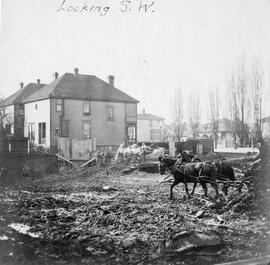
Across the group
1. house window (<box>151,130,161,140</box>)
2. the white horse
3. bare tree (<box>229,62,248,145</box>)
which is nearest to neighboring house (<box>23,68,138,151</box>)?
the white horse

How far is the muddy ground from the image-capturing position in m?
5.36

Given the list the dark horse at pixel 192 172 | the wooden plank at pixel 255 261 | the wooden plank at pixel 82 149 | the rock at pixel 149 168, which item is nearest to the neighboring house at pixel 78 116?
the wooden plank at pixel 82 149

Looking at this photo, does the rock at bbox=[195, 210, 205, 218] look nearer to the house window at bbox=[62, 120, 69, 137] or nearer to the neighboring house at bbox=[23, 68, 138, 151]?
the neighboring house at bbox=[23, 68, 138, 151]

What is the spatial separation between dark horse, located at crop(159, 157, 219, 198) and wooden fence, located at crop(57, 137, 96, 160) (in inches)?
365

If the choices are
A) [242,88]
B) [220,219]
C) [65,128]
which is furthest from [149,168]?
[65,128]

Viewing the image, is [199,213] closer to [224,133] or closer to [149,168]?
[149,168]

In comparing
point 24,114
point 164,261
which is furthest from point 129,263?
point 24,114

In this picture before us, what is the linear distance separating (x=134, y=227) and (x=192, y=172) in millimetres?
3796

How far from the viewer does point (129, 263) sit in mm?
5156

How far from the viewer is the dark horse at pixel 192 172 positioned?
9.79 m

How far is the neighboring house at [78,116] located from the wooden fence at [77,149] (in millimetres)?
Result: 4031

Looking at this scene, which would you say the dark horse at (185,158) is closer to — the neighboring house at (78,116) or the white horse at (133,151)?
the white horse at (133,151)

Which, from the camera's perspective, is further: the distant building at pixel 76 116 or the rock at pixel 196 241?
the distant building at pixel 76 116

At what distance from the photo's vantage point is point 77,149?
19.2 meters
